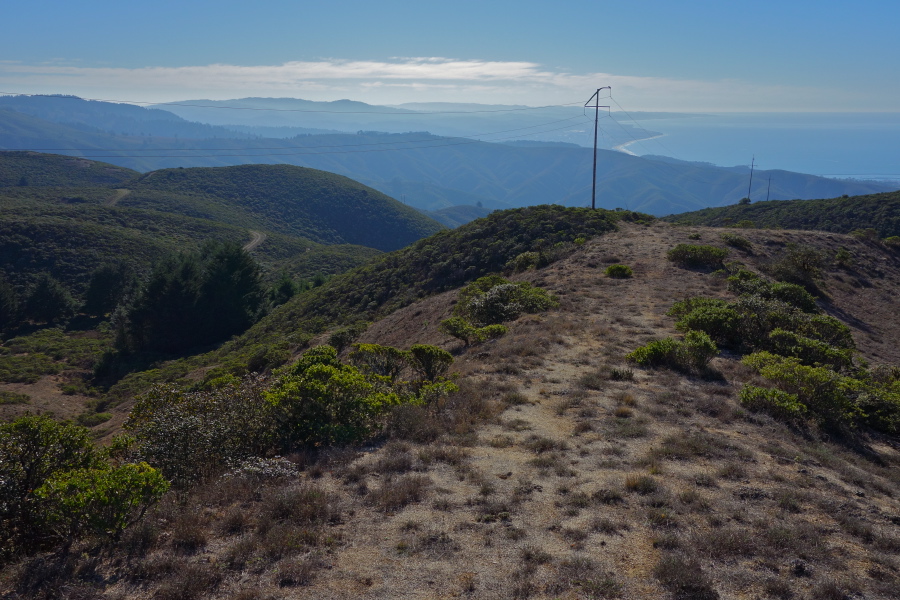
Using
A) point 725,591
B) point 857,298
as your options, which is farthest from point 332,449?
point 857,298

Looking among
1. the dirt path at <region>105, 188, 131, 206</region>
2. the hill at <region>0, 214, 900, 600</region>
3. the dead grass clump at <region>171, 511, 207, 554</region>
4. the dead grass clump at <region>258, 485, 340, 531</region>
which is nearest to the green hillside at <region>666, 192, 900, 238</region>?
the hill at <region>0, 214, 900, 600</region>

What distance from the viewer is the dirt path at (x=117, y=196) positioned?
266 ft

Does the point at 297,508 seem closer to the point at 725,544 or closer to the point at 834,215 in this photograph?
the point at 725,544

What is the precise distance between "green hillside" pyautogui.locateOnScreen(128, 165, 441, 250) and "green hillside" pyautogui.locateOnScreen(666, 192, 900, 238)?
217 feet

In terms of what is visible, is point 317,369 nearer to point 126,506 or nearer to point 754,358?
point 126,506

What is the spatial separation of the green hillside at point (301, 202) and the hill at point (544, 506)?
90042mm

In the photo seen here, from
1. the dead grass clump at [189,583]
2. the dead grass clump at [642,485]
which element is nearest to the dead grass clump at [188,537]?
the dead grass clump at [189,583]

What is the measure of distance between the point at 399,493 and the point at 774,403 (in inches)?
260

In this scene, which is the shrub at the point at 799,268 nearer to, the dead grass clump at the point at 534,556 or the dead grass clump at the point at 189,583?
the dead grass clump at the point at 534,556

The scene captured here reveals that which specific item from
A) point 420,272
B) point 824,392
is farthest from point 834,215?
point 824,392

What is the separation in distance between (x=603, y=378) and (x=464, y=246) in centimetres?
2119

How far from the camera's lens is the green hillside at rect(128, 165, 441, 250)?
96513 mm

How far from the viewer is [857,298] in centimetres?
2000

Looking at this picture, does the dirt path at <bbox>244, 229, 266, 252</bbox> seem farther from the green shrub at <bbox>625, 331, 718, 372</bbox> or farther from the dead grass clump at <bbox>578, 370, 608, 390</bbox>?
the green shrub at <bbox>625, 331, 718, 372</bbox>
